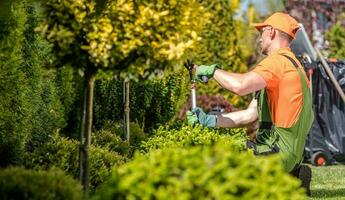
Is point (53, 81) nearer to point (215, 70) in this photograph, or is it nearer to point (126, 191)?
point (215, 70)

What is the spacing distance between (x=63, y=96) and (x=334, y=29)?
35.2ft

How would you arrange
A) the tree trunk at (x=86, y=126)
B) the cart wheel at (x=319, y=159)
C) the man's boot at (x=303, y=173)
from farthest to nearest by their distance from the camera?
1. the cart wheel at (x=319, y=159)
2. the man's boot at (x=303, y=173)
3. the tree trunk at (x=86, y=126)

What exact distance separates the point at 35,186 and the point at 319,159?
9.49 meters

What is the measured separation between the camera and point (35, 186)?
4676 millimetres

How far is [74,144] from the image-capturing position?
24.7ft

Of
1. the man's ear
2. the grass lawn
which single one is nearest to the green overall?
the man's ear

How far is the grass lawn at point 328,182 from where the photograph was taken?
9539 mm

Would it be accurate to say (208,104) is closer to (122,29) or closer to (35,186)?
(122,29)

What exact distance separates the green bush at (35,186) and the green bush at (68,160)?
1988mm

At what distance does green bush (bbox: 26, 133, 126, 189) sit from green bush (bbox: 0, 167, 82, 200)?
6.52 feet

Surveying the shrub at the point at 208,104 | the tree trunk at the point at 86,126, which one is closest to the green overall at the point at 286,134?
the tree trunk at the point at 86,126

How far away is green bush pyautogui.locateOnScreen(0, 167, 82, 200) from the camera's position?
463 centimetres

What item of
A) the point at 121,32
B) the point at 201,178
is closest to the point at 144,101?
the point at 121,32

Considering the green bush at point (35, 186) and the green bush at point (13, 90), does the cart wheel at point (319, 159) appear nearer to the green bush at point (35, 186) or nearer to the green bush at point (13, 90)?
the green bush at point (13, 90)
